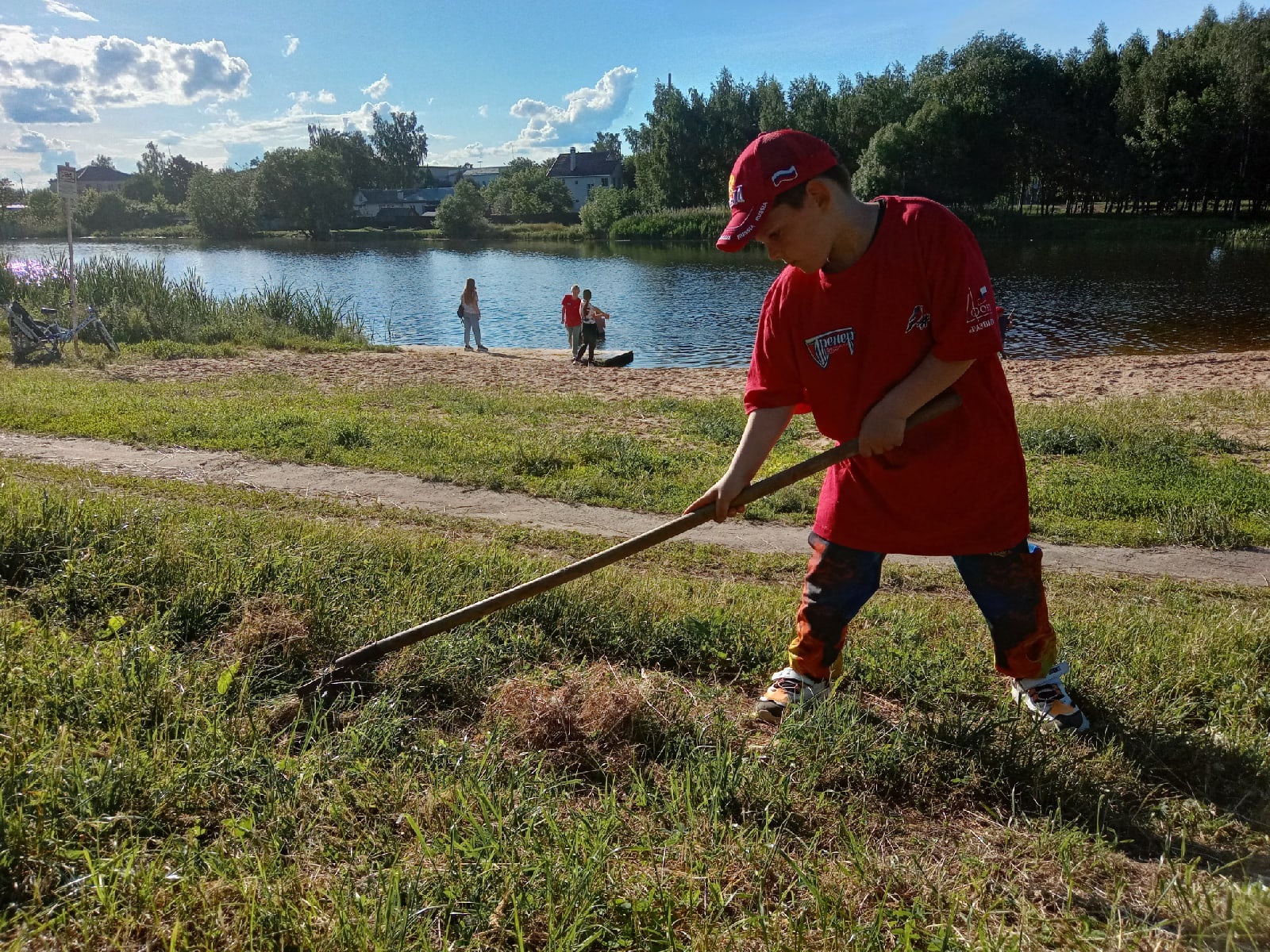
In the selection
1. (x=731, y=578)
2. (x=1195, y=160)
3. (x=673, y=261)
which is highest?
(x=1195, y=160)

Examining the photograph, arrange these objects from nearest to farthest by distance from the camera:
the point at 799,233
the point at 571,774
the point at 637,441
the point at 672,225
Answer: the point at 799,233, the point at 571,774, the point at 637,441, the point at 672,225

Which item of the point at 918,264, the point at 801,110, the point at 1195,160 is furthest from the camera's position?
the point at 801,110

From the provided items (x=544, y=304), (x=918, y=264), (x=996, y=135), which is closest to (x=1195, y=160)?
(x=996, y=135)

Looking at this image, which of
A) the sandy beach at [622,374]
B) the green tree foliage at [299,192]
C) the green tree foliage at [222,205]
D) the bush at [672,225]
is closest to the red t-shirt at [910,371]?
the sandy beach at [622,374]

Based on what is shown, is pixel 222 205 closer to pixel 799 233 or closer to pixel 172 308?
pixel 172 308

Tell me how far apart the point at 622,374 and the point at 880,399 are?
15.0 m

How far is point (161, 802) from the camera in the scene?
2.62 meters

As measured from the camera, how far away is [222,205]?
8806 centimetres

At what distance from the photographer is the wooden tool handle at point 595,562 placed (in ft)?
10.2

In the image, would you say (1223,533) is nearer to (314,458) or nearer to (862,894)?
(862,894)

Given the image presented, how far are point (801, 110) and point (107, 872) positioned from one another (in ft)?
268

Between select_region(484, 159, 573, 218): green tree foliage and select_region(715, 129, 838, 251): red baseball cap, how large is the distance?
314 feet

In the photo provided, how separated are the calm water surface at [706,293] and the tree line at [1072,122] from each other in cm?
1059

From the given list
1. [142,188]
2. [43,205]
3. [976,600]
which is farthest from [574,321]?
[142,188]
